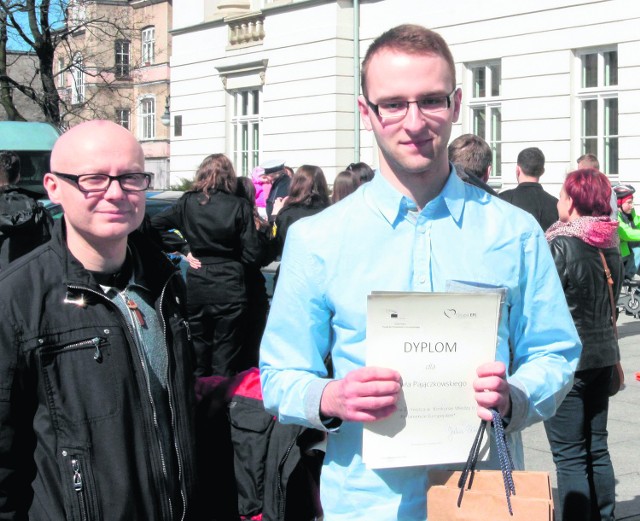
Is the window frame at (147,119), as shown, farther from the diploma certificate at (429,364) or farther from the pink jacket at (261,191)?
the diploma certificate at (429,364)

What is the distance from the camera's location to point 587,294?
17.9 ft

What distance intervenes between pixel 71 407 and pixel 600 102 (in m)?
19.9

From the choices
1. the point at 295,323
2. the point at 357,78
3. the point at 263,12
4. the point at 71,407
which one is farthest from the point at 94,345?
the point at 263,12

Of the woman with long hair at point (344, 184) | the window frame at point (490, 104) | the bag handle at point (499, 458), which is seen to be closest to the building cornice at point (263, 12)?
the window frame at point (490, 104)

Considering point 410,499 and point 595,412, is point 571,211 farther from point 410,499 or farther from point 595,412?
point 410,499

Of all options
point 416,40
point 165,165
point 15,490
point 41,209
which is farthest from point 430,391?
point 165,165

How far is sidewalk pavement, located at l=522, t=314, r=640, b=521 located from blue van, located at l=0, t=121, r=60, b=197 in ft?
46.1

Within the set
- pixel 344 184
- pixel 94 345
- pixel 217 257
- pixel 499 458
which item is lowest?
pixel 499 458

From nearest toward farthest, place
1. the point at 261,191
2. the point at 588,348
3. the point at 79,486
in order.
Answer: the point at 79,486
the point at 588,348
the point at 261,191

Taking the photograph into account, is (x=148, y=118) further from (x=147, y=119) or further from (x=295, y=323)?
(x=295, y=323)

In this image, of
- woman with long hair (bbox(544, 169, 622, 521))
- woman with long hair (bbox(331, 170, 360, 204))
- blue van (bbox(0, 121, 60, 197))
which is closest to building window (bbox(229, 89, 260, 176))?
blue van (bbox(0, 121, 60, 197))

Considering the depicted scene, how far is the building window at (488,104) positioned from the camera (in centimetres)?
2362

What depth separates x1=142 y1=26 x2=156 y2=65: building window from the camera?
175 feet

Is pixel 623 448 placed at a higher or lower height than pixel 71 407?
lower
